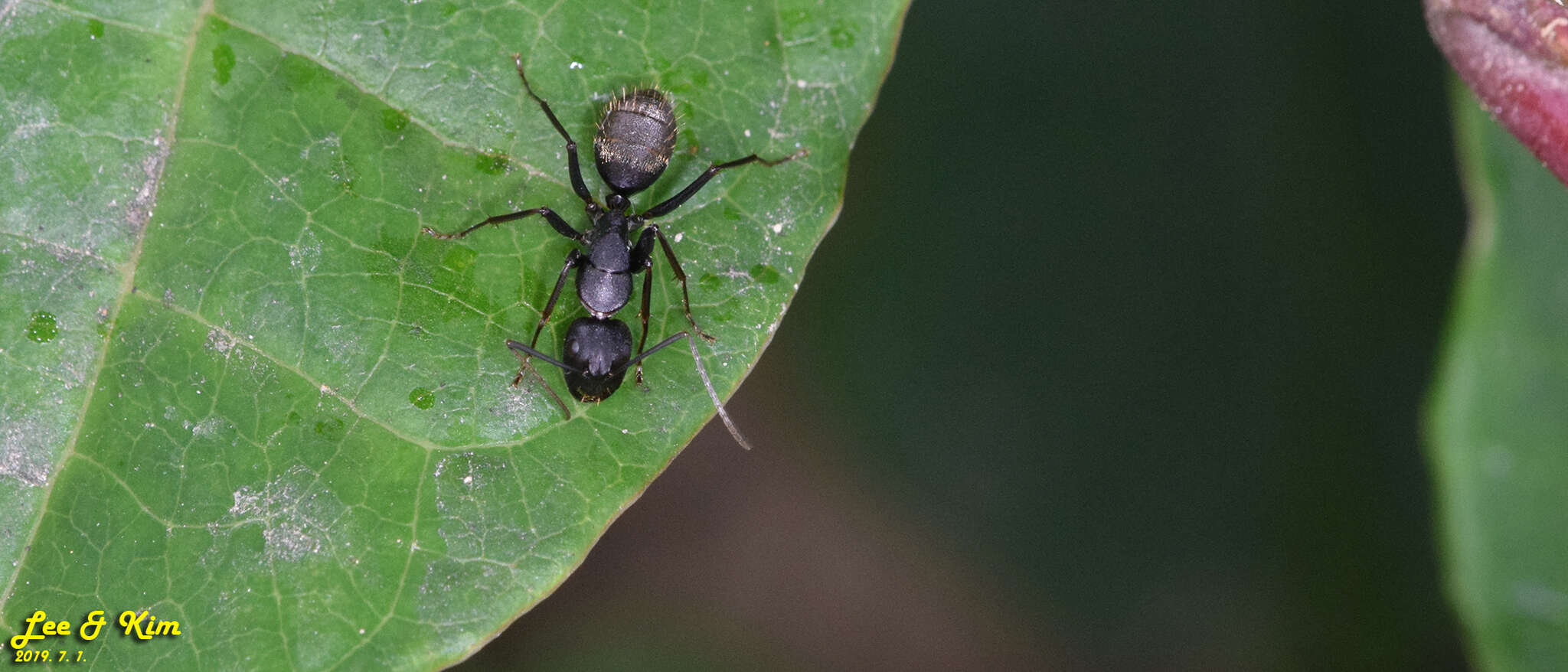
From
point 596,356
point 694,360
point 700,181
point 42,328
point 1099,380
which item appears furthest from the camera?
point 1099,380

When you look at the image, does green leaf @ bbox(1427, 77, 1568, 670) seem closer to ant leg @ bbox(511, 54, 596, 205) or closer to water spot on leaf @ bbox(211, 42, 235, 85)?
ant leg @ bbox(511, 54, 596, 205)

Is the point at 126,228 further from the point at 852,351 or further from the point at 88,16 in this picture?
the point at 852,351

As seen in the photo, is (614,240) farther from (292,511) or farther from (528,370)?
(292,511)

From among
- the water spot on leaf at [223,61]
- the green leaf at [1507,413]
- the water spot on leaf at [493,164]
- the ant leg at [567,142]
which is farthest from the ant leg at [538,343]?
the green leaf at [1507,413]

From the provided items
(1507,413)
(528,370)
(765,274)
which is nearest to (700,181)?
(765,274)

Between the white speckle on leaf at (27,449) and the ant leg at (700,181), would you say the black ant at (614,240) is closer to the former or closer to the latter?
the ant leg at (700,181)

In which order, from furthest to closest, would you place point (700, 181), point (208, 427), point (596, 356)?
point (596, 356) < point (700, 181) < point (208, 427)
